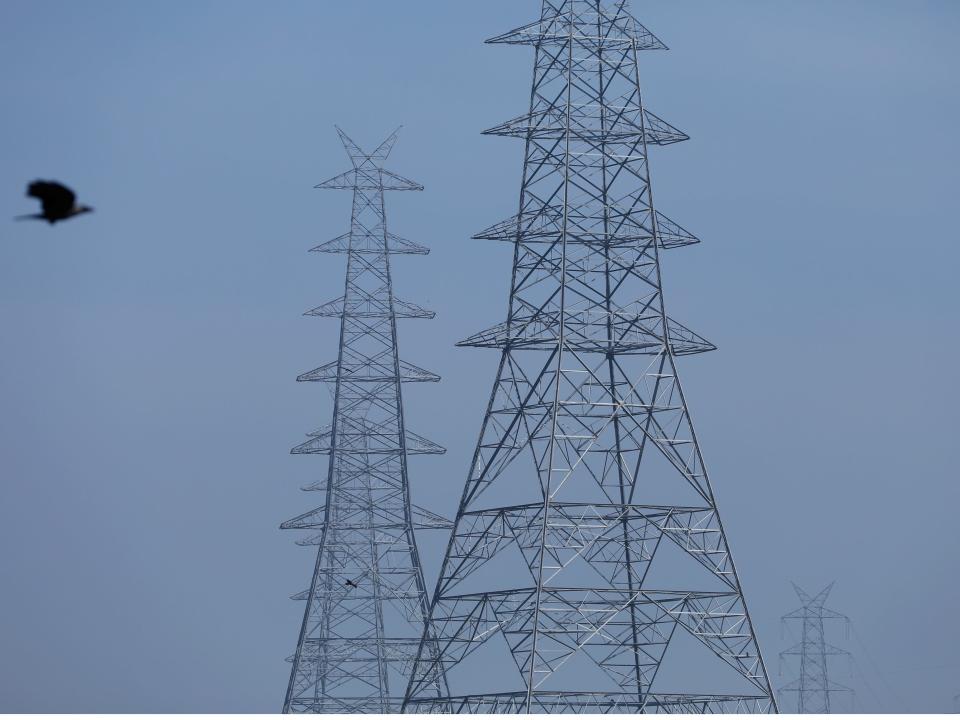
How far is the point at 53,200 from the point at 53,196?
0.06 meters

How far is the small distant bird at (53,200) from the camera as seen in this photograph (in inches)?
634

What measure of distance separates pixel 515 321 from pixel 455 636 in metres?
7.18

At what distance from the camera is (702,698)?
39875 millimetres

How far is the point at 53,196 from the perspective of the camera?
53.5ft

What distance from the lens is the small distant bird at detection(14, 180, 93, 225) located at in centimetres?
1611

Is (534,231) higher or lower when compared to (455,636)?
higher

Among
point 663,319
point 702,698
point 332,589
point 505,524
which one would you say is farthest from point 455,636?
point 332,589

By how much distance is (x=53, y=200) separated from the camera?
16359mm

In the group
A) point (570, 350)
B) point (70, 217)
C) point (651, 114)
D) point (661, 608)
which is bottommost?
point (70, 217)

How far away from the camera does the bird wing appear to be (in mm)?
16172

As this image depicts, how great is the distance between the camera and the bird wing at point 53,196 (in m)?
16.2

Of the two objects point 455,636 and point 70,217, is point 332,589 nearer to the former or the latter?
point 455,636

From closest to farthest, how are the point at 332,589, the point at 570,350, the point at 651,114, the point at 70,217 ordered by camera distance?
the point at 70,217 → the point at 570,350 → the point at 651,114 → the point at 332,589

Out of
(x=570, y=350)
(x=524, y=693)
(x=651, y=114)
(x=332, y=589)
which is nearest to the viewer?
(x=524, y=693)
